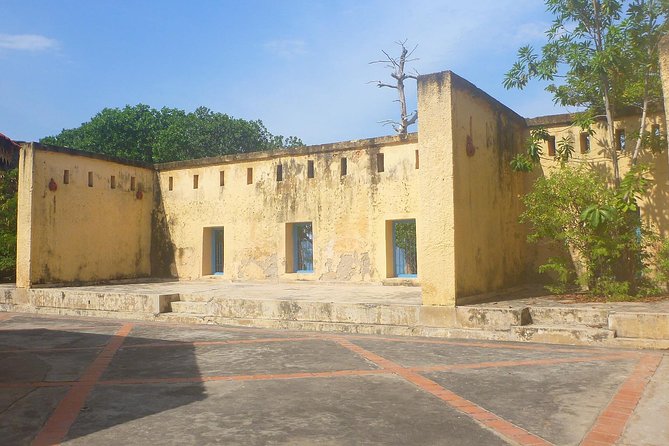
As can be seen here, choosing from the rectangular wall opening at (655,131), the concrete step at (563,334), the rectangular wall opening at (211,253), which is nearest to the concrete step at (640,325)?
the concrete step at (563,334)

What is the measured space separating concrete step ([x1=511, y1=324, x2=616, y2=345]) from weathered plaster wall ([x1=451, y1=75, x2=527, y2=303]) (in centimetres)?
110

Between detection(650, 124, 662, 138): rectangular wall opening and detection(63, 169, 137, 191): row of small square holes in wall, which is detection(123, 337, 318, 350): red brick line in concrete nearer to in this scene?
detection(650, 124, 662, 138): rectangular wall opening

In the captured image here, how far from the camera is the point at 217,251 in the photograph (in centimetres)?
1616

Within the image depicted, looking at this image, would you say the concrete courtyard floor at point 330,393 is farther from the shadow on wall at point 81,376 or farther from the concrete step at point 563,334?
the concrete step at point 563,334

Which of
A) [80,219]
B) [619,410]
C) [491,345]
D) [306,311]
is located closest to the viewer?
[619,410]

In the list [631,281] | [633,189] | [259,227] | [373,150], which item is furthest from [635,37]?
[259,227]

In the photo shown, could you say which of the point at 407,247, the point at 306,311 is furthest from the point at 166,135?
the point at 306,311

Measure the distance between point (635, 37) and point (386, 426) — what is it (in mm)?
8803

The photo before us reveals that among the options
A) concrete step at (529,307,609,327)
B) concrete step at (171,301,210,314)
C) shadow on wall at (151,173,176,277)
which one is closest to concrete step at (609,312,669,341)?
concrete step at (529,307,609,327)

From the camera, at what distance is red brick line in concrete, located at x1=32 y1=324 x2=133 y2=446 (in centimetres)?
365

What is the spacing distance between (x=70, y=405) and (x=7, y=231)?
41.5 ft

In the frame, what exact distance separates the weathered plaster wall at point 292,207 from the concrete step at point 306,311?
379 cm

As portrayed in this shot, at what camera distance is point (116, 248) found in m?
14.9

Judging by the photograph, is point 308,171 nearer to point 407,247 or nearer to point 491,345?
point 407,247
